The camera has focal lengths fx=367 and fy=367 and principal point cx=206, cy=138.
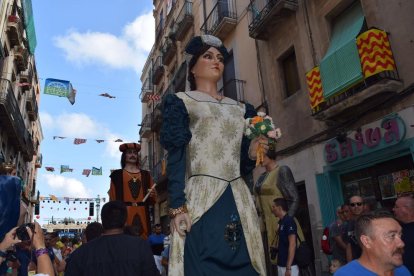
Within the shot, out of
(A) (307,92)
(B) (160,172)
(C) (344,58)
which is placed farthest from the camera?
(B) (160,172)

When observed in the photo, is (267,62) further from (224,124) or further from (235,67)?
(224,124)

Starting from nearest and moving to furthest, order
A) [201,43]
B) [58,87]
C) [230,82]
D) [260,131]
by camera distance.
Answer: [260,131] → [201,43] → [230,82] → [58,87]

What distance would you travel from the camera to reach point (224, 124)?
8.85 ft

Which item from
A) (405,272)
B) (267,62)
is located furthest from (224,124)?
(267,62)

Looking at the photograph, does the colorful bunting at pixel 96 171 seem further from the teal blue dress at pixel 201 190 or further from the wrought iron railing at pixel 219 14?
the teal blue dress at pixel 201 190

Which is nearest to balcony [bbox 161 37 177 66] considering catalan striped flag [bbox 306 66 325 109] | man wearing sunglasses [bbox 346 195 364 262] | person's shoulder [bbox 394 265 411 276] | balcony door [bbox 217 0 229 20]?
balcony door [bbox 217 0 229 20]

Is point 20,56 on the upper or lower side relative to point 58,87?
upper

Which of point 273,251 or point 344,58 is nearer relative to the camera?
point 273,251

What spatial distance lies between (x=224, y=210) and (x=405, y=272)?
1339 mm

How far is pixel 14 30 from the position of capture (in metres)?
19.8

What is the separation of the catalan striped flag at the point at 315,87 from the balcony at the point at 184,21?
10385 mm

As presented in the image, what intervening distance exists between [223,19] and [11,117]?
42.9 feet

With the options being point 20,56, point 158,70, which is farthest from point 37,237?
point 20,56

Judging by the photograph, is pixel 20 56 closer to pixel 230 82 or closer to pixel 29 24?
pixel 29 24
